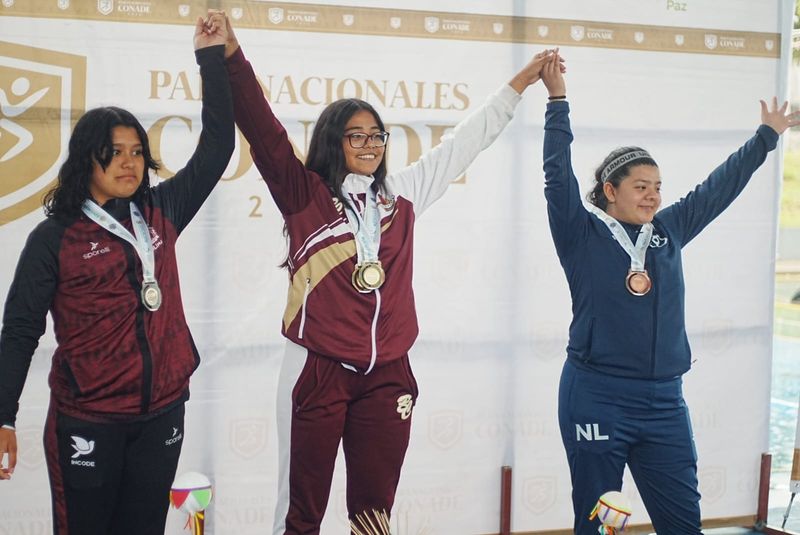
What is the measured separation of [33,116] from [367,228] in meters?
1.26

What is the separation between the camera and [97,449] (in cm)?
214

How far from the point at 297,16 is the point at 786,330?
15.9 ft

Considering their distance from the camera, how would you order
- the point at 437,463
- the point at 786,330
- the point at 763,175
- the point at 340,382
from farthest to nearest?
the point at 786,330 < the point at 763,175 < the point at 437,463 < the point at 340,382

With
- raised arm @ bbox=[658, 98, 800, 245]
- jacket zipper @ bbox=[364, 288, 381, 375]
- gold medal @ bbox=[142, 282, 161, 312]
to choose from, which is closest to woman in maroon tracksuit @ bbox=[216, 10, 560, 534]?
jacket zipper @ bbox=[364, 288, 381, 375]

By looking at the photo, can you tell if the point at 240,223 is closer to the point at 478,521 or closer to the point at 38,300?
the point at 38,300

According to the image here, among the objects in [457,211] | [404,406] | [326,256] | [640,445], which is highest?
[457,211]

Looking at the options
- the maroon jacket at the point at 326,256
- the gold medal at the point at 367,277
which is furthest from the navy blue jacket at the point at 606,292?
the gold medal at the point at 367,277

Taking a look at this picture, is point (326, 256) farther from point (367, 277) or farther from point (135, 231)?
point (135, 231)

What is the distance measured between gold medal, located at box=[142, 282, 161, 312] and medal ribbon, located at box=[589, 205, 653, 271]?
1.28 metres

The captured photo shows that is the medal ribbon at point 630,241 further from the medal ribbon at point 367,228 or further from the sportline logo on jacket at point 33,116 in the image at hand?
the sportline logo on jacket at point 33,116

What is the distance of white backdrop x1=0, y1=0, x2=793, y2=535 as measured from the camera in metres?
3.04

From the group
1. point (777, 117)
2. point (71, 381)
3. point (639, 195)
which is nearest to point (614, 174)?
point (639, 195)

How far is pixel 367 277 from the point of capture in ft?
7.93

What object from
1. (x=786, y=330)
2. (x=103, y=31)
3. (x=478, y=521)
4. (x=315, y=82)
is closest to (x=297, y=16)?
(x=315, y=82)
